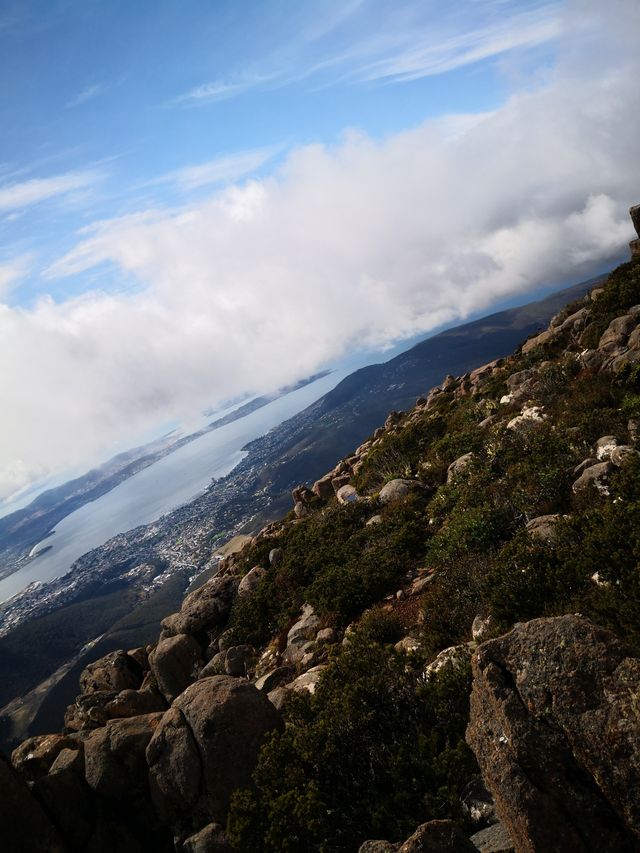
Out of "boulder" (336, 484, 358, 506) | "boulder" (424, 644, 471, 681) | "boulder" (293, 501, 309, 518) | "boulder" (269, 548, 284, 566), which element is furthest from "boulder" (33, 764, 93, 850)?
"boulder" (293, 501, 309, 518)

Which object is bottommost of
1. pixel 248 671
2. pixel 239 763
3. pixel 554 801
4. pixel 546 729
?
pixel 248 671

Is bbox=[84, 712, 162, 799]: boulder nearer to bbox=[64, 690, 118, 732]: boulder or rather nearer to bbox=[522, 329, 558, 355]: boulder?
bbox=[64, 690, 118, 732]: boulder

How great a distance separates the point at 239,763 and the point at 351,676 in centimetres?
359

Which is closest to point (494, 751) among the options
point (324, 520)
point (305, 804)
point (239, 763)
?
point (305, 804)

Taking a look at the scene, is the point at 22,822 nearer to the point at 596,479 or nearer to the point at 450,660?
→ the point at 450,660

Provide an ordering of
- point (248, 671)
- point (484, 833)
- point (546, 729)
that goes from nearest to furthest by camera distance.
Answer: point (546, 729)
point (484, 833)
point (248, 671)

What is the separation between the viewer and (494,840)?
5566mm

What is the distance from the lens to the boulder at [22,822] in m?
10.1

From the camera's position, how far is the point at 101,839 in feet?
35.3

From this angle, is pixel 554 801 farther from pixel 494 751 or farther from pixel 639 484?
pixel 639 484

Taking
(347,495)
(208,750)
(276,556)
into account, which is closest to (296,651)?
(208,750)

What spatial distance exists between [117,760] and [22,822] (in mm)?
2145

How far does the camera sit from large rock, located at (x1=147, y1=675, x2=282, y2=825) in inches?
397

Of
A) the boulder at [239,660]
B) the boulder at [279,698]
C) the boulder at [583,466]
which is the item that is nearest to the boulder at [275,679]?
the boulder at [279,698]
